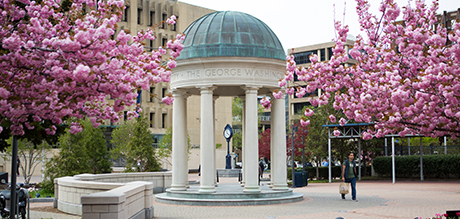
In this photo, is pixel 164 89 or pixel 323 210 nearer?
pixel 323 210

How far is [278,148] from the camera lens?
21.2m

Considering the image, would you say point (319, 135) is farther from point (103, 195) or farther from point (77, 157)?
point (103, 195)

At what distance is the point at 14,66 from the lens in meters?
8.21

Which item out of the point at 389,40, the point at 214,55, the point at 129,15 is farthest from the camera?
the point at 129,15

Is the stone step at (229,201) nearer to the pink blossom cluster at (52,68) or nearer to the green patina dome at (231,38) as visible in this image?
the green patina dome at (231,38)

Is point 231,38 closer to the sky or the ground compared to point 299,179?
closer to the sky

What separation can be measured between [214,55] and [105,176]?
26.2 ft

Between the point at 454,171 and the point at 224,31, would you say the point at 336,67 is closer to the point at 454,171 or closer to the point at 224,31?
the point at 224,31

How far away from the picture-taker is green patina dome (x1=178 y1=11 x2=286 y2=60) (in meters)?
19.8

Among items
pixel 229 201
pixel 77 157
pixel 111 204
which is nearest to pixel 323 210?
pixel 229 201

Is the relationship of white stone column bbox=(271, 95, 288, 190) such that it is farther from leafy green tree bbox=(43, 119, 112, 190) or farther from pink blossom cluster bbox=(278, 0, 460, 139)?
leafy green tree bbox=(43, 119, 112, 190)

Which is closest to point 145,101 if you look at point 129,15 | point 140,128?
point 129,15

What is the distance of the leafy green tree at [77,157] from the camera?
26.7 meters

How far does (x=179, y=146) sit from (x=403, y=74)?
10.9 m
